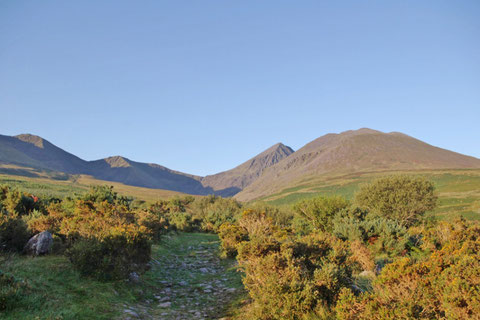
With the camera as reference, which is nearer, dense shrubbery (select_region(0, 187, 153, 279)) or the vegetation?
the vegetation

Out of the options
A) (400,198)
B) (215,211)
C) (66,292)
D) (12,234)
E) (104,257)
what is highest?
(400,198)

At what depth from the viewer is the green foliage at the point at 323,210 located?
21.3 m

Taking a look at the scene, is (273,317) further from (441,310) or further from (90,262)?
(90,262)

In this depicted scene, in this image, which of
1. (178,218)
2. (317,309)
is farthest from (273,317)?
(178,218)

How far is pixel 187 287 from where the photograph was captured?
9312mm

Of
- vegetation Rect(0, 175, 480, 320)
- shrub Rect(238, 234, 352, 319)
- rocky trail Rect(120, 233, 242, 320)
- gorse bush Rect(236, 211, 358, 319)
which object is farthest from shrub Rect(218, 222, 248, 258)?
shrub Rect(238, 234, 352, 319)

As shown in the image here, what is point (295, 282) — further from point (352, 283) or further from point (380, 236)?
point (380, 236)

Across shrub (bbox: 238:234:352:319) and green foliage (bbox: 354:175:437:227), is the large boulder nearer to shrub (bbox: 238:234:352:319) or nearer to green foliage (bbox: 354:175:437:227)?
shrub (bbox: 238:234:352:319)

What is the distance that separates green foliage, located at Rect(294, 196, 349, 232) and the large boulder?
54.7ft

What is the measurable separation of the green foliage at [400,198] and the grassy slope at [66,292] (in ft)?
74.0

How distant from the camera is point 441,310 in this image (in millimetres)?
4664

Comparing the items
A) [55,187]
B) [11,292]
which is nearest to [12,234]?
[11,292]

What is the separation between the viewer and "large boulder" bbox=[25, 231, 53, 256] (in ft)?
30.2

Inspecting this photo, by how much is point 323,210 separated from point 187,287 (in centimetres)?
1506
